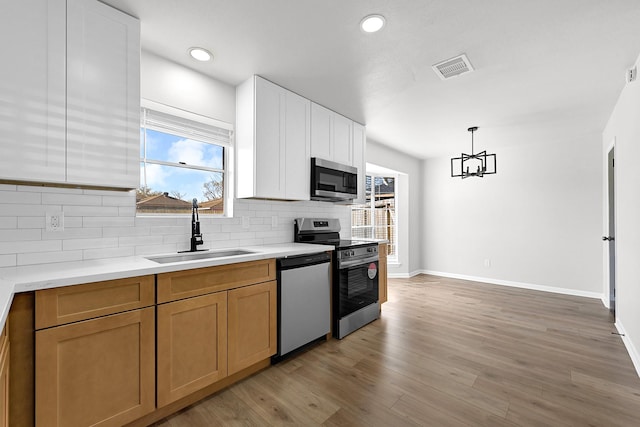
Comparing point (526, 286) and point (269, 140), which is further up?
point (269, 140)

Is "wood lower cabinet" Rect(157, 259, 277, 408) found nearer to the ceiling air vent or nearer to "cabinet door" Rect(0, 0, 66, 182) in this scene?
"cabinet door" Rect(0, 0, 66, 182)

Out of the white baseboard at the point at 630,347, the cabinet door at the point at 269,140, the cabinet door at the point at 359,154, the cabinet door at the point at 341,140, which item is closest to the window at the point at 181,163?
the cabinet door at the point at 269,140

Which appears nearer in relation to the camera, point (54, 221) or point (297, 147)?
point (54, 221)

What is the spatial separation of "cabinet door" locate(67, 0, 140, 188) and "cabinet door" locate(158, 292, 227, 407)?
885mm

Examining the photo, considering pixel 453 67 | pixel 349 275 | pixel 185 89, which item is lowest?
pixel 349 275

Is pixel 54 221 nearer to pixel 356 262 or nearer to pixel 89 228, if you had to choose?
pixel 89 228

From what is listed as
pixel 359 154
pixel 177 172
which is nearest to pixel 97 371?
pixel 177 172

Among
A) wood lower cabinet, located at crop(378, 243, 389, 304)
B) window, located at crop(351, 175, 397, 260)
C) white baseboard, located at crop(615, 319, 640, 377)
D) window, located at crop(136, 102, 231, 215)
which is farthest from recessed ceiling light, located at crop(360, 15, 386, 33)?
window, located at crop(351, 175, 397, 260)

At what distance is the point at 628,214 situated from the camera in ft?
8.66

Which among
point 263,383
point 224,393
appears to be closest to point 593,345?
point 263,383

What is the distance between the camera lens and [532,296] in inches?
176

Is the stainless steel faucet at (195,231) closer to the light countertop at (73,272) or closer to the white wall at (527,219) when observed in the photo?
the light countertop at (73,272)

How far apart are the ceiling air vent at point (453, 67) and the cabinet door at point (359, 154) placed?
4.42ft

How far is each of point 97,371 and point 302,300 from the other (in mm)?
1452
